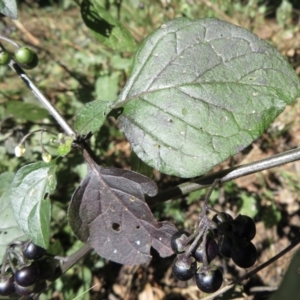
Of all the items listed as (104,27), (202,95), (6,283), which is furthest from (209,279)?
(104,27)

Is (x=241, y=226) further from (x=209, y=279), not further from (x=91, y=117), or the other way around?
(x=91, y=117)

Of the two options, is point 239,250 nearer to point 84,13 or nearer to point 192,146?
point 192,146

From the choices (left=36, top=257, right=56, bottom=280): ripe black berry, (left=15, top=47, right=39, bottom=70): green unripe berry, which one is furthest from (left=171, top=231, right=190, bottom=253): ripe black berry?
(left=15, top=47, right=39, bottom=70): green unripe berry

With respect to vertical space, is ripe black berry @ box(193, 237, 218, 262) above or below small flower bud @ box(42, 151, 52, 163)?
above

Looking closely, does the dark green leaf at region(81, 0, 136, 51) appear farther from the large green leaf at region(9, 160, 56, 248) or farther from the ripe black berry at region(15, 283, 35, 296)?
the ripe black berry at region(15, 283, 35, 296)

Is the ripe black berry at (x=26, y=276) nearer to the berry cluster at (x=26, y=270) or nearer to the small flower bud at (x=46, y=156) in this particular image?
the berry cluster at (x=26, y=270)

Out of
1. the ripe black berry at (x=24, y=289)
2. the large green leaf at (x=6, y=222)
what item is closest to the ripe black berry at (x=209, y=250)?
the ripe black berry at (x=24, y=289)

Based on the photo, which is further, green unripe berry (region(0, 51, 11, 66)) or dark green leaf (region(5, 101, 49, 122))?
dark green leaf (region(5, 101, 49, 122))
